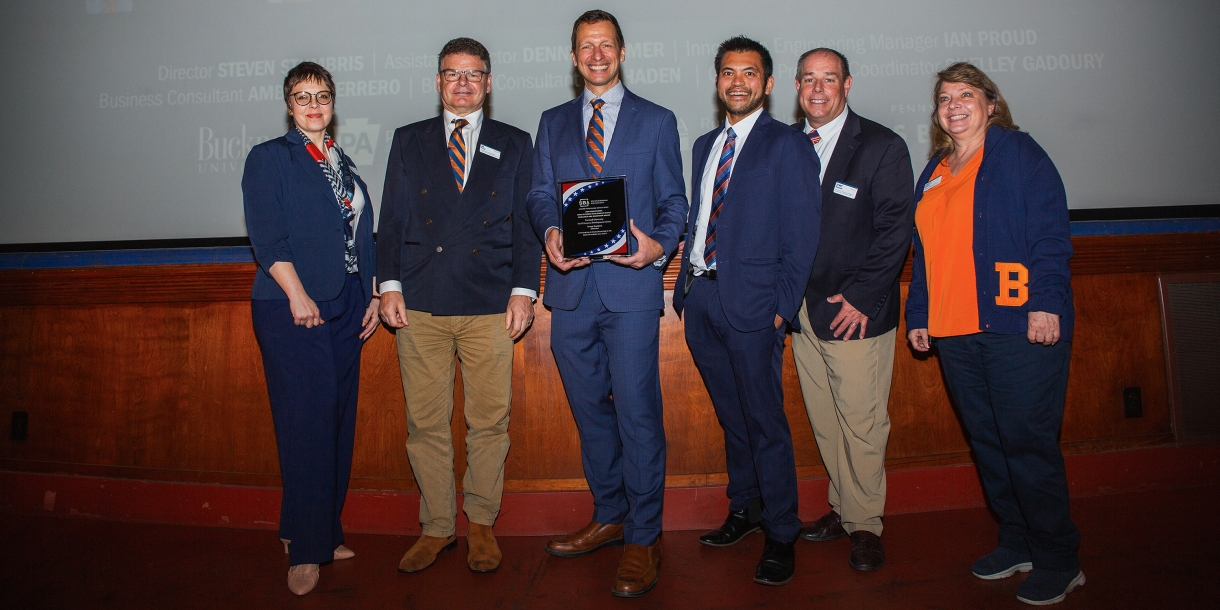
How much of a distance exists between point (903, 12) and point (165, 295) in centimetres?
374

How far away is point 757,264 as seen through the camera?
1.92 meters

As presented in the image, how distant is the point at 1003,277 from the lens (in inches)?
→ 70.5

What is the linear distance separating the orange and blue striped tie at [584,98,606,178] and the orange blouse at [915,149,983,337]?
3.56 feet

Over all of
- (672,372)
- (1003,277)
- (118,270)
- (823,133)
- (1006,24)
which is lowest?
(672,372)

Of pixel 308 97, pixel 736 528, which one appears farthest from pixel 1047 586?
pixel 308 97

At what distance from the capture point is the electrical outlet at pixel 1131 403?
105 inches

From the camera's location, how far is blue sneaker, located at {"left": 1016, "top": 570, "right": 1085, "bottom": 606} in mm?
1725

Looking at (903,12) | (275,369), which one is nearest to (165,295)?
(275,369)

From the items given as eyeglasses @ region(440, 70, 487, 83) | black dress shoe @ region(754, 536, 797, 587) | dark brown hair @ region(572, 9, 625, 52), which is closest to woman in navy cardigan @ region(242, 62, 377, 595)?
eyeglasses @ region(440, 70, 487, 83)

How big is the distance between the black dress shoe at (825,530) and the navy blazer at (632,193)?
104 centimetres

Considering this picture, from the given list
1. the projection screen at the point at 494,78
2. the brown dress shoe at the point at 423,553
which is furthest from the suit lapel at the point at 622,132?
the brown dress shoe at the point at 423,553

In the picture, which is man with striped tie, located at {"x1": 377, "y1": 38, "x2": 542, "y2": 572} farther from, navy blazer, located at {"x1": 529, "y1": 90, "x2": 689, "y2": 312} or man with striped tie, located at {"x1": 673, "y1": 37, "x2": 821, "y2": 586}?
man with striped tie, located at {"x1": 673, "y1": 37, "x2": 821, "y2": 586}

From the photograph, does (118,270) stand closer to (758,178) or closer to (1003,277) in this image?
(758,178)

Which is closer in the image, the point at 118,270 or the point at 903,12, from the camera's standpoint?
the point at 118,270
